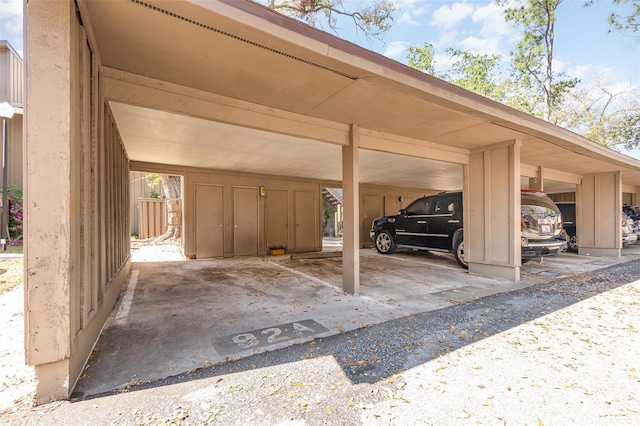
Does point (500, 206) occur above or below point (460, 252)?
above

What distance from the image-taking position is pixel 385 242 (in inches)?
360

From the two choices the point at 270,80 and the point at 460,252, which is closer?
the point at 270,80

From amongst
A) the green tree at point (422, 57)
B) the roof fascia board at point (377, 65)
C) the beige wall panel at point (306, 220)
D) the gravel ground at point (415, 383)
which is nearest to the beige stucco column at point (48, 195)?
the gravel ground at point (415, 383)

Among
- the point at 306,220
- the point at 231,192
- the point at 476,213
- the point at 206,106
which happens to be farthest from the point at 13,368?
the point at 306,220

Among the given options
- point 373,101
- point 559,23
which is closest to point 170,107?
point 373,101

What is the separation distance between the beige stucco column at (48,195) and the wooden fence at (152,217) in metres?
13.0

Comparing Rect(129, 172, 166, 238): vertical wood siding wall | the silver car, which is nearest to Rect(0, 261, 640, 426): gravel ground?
the silver car

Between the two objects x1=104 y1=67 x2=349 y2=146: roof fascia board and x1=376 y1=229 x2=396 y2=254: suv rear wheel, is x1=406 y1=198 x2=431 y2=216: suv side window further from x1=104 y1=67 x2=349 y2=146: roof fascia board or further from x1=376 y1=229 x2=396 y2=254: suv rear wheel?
x1=104 y1=67 x2=349 y2=146: roof fascia board

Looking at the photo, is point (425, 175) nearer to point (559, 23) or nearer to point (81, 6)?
point (81, 6)

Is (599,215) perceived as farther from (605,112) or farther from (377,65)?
(605,112)

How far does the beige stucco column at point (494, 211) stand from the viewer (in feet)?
16.9

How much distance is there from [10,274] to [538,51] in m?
21.7

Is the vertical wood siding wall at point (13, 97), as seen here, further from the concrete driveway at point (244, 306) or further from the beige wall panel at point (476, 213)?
the beige wall panel at point (476, 213)

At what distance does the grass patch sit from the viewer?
453cm
